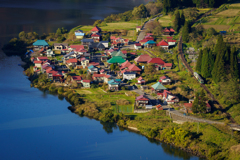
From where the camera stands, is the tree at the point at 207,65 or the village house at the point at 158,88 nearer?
the village house at the point at 158,88

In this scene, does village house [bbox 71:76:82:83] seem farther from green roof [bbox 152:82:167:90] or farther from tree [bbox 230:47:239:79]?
tree [bbox 230:47:239:79]

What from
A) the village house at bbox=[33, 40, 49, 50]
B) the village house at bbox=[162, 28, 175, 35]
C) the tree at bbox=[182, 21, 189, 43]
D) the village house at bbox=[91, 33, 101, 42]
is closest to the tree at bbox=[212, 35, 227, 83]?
the tree at bbox=[182, 21, 189, 43]

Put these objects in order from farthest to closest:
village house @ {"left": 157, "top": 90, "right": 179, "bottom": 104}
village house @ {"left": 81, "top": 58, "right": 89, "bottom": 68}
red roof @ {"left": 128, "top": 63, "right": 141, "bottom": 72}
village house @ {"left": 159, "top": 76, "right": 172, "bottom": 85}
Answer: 1. village house @ {"left": 81, "top": 58, "right": 89, "bottom": 68}
2. red roof @ {"left": 128, "top": 63, "right": 141, "bottom": 72}
3. village house @ {"left": 159, "top": 76, "right": 172, "bottom": 85}
4. village house @ {"left": 157, "top": 90, "right": 179, "bottom": 104}

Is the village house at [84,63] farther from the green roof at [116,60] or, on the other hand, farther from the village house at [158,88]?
the village house at [158,88]

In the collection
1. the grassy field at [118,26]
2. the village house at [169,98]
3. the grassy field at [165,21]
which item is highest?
the grassy field at [165,21]

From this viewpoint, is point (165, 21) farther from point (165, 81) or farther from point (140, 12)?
point (165, 81)

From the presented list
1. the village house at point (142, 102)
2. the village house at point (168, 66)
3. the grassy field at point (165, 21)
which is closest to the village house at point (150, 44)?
the village house at point (168, 66)

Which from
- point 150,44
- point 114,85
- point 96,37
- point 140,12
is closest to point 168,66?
point 114,85

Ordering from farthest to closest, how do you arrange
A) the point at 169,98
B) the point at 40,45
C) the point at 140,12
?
the point at 140,12, the point at 40,45, the point at 169,98

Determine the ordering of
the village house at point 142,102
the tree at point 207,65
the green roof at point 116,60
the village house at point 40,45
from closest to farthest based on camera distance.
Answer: the village house at point 142,102
the tree at point 207,65
the green roof at point 116,60
the village house at point 40,45

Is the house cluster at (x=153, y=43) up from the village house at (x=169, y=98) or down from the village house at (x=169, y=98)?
up

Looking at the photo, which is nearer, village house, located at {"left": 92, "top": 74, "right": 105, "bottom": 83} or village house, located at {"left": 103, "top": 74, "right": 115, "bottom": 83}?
village house, located at {"left": 103, "top": 74, "right": 115, "bottom": 83}

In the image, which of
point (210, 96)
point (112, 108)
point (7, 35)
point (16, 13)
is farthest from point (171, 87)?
point (16, 13)

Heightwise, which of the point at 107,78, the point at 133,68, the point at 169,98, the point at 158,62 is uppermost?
the point at 158,62
